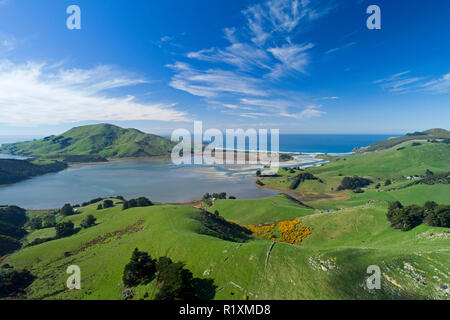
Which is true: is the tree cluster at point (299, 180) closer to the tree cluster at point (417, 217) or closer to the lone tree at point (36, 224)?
the tree cluster at point (417, 217)

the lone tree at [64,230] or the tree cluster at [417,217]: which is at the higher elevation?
the tree cluster at [417,217]

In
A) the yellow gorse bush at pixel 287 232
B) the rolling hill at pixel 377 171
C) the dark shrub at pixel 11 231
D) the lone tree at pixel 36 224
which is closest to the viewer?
the yellow gorse bush at pixel 287 232

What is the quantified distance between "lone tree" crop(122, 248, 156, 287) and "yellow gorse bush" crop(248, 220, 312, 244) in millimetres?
31374

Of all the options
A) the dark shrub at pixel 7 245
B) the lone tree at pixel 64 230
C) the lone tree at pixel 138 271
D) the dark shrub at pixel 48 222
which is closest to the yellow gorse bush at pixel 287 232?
the lone tree at pixel 138 271

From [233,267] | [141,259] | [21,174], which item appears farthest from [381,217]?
[21,174]

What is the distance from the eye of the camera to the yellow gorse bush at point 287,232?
154 feet

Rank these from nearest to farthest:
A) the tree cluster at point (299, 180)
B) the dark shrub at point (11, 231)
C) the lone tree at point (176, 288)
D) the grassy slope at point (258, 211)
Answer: the lone tree at point (176, 288), the dark shrub at point (11, 231), the grassy slope at point (258, 211), the tree cluster at point (299, 180)

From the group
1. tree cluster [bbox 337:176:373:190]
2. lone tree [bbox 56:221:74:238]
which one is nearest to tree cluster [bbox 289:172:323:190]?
tree cluster [bbox 337:176:373:190]

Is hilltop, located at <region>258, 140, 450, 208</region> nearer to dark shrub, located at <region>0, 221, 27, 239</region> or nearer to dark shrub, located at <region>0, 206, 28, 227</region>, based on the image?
dark shrub, located at <region>0, 221, 27, 239</region>

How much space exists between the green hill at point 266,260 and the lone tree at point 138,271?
134 centimetres

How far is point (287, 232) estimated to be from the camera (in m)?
49.6

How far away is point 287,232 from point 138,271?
37724 millimetres

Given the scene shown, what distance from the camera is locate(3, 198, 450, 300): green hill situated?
21000mm

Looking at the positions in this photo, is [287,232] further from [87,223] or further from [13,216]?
[13,216]
